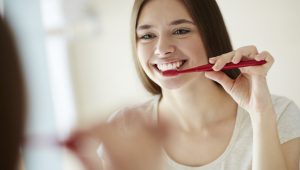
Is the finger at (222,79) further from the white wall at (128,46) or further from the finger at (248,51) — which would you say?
the white wall at (128,46)

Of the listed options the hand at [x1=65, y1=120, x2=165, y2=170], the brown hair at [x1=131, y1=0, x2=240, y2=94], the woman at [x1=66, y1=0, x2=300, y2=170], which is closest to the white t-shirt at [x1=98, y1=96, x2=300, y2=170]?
the woman at [x1=66, y1=0, x2=300, y2=170]

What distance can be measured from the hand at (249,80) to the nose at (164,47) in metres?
0.09

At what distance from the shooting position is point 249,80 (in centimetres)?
56

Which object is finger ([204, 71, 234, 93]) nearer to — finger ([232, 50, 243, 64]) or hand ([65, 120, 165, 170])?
finger ([232, 50, 243, 64])

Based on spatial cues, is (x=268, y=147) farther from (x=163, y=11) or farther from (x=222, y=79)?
(x=163, y=11)

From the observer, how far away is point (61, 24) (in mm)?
1055

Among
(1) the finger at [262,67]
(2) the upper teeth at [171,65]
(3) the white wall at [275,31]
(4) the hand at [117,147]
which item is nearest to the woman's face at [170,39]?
(2) the upper teeth at [171,65]

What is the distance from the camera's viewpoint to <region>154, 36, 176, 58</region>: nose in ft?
1.97

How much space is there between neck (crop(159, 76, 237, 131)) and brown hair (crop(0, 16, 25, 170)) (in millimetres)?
465

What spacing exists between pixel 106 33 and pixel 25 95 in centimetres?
90

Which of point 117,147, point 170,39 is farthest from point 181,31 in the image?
point 117,147

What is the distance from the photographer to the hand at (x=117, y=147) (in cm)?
21

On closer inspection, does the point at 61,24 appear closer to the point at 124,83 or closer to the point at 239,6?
the point at 124,83

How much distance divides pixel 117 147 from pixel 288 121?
48 cm
